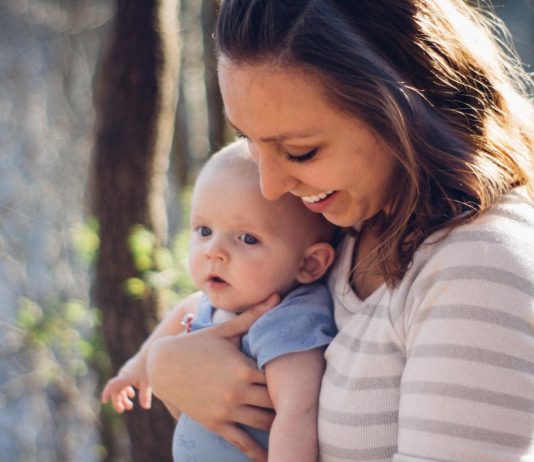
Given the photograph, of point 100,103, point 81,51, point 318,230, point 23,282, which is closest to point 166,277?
point 100,103

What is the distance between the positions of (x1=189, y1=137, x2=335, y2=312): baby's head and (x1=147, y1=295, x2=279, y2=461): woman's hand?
0.20 ft

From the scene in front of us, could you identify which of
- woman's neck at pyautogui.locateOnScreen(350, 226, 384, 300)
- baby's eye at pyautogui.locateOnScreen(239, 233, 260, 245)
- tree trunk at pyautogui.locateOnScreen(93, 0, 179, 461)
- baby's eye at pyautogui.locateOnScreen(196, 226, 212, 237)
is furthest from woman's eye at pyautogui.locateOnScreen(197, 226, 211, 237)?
tree trunk at pyautogui.locateOnScreen(93, 0, 179, 461)

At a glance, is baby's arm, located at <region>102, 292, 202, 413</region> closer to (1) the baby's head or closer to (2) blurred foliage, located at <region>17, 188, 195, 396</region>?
(1) the baby's head

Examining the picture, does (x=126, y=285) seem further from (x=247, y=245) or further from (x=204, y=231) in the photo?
(x=247, y=245)

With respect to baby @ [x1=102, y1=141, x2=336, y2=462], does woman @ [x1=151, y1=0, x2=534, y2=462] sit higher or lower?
higher

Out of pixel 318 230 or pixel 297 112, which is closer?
pixel 297 112

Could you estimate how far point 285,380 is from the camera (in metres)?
1.91

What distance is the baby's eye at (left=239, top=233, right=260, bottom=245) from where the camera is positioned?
2.12 m

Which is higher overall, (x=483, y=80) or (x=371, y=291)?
(x=483, y=80)

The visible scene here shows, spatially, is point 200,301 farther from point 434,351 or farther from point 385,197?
point 434,351

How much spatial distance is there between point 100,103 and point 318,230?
5.28 feet

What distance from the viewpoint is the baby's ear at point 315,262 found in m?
2.12

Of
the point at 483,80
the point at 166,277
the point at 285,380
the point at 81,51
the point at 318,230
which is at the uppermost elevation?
the point at 483,80

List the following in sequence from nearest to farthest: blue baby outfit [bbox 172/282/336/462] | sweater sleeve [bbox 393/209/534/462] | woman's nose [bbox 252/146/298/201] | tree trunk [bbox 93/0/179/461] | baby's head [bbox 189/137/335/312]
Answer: sweater sleeve [bbox 393/209/534/462]
woman's nose [bbox 252/146/298/201]
blue baby outfit [bbox 172/282/336/462]
baby's head [bbox 189/137/335/312]
tree trunk [bbox 93/0/179/461]
